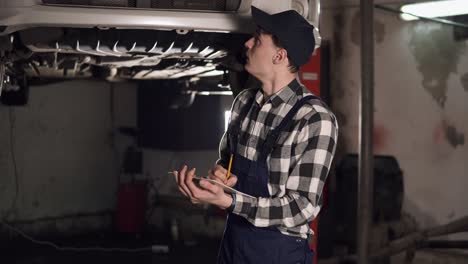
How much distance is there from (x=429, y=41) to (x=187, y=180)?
11.2ft

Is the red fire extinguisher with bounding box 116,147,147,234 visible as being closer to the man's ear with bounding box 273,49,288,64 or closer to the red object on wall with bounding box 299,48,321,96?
the red object on wall with bounding box 299,48,321,96

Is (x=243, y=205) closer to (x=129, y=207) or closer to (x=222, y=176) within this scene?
(x=222, y=176)

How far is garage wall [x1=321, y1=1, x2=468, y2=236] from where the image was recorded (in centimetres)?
450

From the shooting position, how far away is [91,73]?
13.2 feet

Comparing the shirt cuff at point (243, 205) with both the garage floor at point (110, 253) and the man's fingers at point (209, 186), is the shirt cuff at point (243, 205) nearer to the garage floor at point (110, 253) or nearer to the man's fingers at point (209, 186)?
the man's fingers at point (209, 186)

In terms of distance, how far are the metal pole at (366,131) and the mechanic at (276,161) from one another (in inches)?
80.7

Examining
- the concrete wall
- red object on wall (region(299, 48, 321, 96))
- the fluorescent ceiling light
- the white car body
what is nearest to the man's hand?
the white car body

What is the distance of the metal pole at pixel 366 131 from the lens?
4.09 m

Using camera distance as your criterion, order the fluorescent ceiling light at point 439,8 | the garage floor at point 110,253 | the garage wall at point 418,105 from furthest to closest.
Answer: the garage floor at point 110,253, the garage wall at point 418,105, the fluorescent ceiling light at point 439,8

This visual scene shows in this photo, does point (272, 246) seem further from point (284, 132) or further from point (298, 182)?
point (284, 132)

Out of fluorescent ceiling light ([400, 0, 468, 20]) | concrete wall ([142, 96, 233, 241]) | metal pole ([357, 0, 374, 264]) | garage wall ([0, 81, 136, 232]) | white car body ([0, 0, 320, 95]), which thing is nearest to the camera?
white car body ([0, 0, 320, 95])

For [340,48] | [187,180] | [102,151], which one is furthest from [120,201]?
[187,180]

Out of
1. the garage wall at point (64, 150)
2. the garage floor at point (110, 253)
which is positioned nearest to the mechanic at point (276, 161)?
the garage floor at point (110, 253)

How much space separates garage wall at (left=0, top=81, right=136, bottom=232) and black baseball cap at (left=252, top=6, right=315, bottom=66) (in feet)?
14.0
